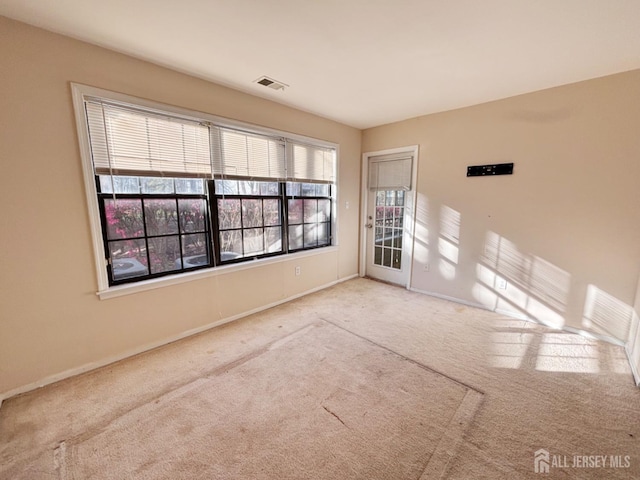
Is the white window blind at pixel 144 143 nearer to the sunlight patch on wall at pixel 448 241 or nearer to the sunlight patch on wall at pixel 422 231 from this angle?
the sunlight patch on wall at pixel 422 231

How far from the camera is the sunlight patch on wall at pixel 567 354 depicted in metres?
2.14

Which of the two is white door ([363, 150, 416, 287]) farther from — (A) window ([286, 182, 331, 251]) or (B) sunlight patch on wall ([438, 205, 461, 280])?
(A) window ([286, 182, 331, 251])

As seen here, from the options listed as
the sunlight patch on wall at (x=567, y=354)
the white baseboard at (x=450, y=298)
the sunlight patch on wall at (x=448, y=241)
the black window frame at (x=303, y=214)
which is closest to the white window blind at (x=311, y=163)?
the black window frame at (x=303, y=214)

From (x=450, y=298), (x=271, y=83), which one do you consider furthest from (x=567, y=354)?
(x=271, y=83)

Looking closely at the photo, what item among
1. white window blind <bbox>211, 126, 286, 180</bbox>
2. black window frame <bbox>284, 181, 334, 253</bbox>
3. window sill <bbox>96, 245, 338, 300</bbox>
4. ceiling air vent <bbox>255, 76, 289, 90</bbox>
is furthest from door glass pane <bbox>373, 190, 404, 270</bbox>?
ceiling air vent <bbox>255, 76, 289, 90</bbox>

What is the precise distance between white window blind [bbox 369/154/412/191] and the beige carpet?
87.9 inches

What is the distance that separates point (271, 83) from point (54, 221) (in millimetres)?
2165

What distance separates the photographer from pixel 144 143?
2.20 m

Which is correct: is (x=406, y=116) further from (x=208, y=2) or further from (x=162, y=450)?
(x=162, y=450)

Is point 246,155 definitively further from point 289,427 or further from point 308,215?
point 289,427

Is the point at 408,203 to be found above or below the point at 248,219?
above

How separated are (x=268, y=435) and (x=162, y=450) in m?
0.57

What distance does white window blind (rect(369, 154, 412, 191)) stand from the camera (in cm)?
385

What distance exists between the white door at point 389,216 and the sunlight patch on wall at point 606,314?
192 centimetres
